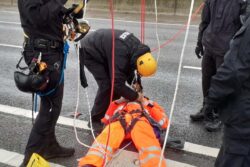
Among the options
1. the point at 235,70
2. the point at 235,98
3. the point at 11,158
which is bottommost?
the point at 11,158

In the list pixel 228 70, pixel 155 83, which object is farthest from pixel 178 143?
pixel 155 83

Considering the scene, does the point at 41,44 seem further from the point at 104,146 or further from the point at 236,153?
the point at 236,153

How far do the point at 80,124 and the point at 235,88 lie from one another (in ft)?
8.36

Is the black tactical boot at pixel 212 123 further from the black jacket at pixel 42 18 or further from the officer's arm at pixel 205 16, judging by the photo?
the black jacket at pixel 42 18

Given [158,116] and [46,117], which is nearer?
[46,117]

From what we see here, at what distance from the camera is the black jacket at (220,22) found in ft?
13.5

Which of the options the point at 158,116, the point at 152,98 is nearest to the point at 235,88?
the point at 158,116

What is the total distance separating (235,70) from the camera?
2.44 metres

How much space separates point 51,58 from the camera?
135 inches

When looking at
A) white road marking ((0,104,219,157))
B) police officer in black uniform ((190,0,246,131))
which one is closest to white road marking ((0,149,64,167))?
white road marking ((0,104,219,157))

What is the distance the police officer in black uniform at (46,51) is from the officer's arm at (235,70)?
1.49 metres

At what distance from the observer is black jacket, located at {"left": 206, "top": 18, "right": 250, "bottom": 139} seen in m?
2.43

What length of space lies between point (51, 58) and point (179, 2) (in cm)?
Answer: 1158

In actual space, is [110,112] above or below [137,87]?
below
